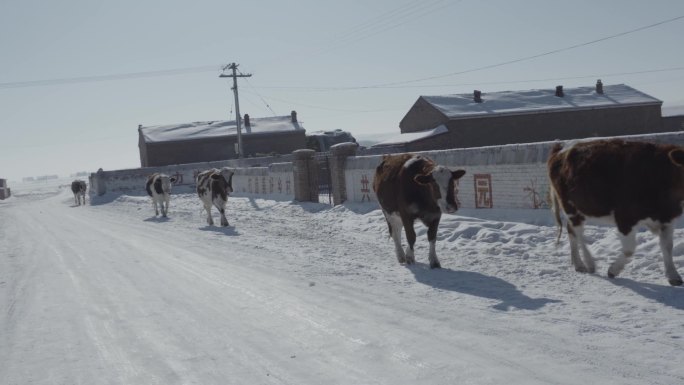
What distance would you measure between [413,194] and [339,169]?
12.1 m

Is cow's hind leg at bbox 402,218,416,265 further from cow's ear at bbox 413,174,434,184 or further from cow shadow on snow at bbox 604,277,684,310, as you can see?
cow shadow on snow at bbox 604,277,684,310

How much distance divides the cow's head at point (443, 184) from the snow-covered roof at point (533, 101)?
3797 centimetres

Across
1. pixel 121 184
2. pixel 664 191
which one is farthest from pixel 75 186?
pixel 664 191

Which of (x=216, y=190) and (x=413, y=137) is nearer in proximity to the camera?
(x=216, y=190)

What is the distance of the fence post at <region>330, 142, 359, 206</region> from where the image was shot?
2274cm

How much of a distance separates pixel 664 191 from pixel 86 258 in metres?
11.6

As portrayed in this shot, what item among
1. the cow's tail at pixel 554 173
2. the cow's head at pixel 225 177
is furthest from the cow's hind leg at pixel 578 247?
the cow's head at pixel 225 177

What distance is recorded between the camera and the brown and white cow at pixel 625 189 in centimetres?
795

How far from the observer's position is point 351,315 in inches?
297

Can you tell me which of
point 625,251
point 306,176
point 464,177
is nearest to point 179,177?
point 306,176

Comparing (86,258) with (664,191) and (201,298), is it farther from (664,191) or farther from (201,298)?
(664,191)

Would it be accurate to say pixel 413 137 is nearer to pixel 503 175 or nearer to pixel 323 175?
pixel 323 175

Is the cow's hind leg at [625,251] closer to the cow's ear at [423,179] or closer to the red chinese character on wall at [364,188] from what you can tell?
the cow's ear at [423,179]

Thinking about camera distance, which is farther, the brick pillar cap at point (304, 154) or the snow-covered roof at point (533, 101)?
the snow-covered roof at point (533, 101)
